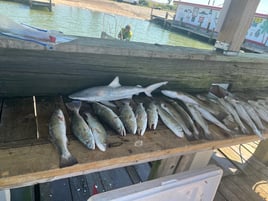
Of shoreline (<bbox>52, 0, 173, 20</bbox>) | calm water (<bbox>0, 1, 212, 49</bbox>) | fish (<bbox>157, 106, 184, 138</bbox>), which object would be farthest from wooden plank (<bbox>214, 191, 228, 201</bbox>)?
shoreline (<bbox>52, 0, 173, 20</bbox>)

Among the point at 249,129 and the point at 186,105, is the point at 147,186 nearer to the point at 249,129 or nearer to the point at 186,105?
the point at 186,105

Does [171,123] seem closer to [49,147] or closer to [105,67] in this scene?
[105,67]

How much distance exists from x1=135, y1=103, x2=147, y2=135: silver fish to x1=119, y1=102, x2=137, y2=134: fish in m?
0.03

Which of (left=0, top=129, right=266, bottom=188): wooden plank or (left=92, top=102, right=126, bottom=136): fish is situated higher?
(left=92, top=102, right=126, bottom=136): fish

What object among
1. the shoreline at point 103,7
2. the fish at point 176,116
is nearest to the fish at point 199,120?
the fish at point 176,116

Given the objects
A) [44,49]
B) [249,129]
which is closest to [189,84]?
[249,129]

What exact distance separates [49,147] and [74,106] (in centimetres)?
41

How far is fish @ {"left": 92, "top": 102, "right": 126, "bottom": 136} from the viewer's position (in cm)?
143

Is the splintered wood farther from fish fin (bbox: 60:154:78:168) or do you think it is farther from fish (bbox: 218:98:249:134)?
fish (bbox: 218:98:249:134)

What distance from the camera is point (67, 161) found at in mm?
1113

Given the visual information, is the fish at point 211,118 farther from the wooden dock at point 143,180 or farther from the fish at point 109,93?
the wooden dock at point 143,180

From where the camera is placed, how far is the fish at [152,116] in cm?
157

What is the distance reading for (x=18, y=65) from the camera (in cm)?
149

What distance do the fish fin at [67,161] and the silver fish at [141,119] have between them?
0.47 meters
